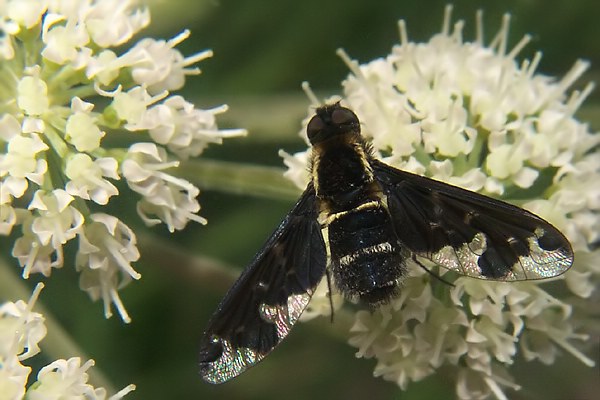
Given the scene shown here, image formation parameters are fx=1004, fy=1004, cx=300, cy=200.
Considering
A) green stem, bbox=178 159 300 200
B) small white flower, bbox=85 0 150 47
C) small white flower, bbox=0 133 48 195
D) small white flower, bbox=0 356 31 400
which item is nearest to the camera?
small white flower, bbox=0 356 31 400

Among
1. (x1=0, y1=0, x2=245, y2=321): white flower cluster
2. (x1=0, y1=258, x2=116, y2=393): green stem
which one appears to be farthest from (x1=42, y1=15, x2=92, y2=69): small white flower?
(x1=0, y1=258, x2=116, y2=393): green stem

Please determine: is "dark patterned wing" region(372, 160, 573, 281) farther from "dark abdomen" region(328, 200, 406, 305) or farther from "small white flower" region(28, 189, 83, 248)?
"small white flower" region(28, 189, 83, 248)

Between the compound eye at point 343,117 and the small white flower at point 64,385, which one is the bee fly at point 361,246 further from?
the small white flower at point 64,385

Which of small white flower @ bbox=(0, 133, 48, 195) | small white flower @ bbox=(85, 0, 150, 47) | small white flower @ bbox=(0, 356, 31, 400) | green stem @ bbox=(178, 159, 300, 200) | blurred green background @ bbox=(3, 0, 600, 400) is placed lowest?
blurred green background @ bbox=(3, 0, 600, 400)

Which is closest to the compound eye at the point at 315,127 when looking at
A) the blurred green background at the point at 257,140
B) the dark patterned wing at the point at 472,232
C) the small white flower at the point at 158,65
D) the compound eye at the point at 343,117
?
the compound eye at the point at 343,117

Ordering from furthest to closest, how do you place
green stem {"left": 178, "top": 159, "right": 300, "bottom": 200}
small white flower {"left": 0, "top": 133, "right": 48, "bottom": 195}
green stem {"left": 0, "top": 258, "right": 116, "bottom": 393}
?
green stem {"left": 178, "top": 159, "right": 300, "bottom": 200} → green stem {"left": 0, "top": 258, "right": 116, "bottom": 393} → small white flower {"left": 0, "top": 133, "right": 48, "bottom": 195}

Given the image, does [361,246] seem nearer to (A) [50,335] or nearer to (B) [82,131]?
(B) [82,131]

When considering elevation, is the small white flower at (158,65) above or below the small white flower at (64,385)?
above
